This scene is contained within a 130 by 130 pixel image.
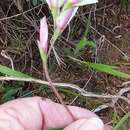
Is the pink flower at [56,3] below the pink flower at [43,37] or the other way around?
the other way around

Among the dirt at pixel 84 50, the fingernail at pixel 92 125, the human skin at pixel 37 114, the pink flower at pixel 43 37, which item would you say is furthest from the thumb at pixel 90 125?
the dirt at pixel 84 50

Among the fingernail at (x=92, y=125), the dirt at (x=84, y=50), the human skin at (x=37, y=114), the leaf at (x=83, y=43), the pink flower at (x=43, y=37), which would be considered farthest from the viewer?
the dirt at (x=84, y=50)

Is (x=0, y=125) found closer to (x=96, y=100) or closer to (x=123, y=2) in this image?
(x=96, y=100)

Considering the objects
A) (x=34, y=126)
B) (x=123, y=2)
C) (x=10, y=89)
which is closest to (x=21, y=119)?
(x=34, y=126)

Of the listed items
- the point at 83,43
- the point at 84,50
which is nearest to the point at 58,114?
the point at 83,43

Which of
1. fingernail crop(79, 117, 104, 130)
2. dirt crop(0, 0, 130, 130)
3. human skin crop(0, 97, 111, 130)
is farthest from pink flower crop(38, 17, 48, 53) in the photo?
dirt crop(0, 0, 130, 130)

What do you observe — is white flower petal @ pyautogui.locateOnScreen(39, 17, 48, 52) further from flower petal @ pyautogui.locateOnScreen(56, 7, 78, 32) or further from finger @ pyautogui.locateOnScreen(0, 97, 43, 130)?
finger @ pyautogui.locateOnScreen(0, 97, 43, 130)

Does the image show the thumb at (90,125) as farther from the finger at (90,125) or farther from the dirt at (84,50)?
the dirt at (84,50)

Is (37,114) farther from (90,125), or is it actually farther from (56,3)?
(56,3)
